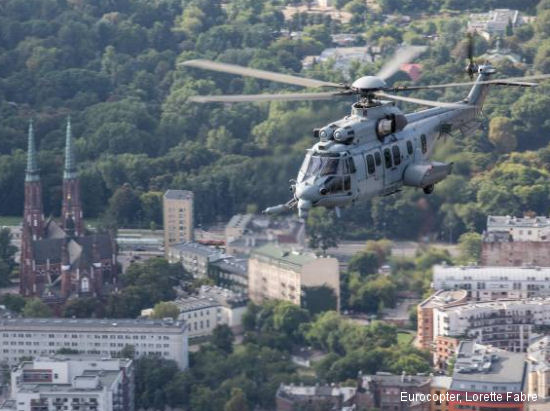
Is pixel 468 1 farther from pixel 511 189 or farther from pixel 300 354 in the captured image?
pixel 300 354

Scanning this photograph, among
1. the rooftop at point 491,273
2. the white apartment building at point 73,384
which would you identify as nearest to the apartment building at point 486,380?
the white apartment building at point 73,384

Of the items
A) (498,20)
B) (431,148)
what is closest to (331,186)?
(431,148)

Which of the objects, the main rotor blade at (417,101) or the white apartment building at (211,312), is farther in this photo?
the white apartment building at (211,312)

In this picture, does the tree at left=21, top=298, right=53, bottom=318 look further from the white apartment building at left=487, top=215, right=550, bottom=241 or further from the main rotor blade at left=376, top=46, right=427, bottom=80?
the main rotor blade at left=376, top=46, right=427, bottom=80

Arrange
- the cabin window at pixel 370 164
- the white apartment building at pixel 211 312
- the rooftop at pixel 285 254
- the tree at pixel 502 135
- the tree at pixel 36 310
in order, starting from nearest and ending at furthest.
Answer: the cabin window at pixel 370 164 → the white apartment building at pixel 211 312 → the rooftop at pixel 285 254 → the tree at pixel 36 310 → the tree at pixel 502 135

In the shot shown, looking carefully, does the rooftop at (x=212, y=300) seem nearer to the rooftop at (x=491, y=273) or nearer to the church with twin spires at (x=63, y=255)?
the church with twin spires at (x=63, y=255)
